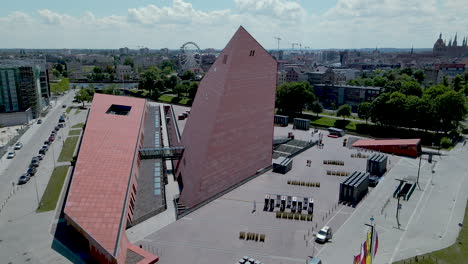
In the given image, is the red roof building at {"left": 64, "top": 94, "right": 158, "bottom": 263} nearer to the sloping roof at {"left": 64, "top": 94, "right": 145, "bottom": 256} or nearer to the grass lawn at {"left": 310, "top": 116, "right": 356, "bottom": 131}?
the sloping roof at {"left": 64, "top": 94, "right": 145, "bottom": 256}

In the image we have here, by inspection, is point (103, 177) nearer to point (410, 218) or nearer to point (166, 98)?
point (410, 218)

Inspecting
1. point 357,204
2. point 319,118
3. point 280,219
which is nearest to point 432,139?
point 319,118

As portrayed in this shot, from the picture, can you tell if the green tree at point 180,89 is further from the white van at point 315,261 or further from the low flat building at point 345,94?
the white van at point 315,261

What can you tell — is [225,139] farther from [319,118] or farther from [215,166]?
[319,118]

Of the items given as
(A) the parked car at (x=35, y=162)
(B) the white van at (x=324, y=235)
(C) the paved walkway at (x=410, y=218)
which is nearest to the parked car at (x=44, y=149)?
(A) the parked car at (x=35, y=162)

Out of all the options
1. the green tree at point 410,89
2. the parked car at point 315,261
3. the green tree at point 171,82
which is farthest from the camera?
the green tree at point 171,82

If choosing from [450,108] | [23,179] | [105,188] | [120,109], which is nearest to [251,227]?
[105,188]

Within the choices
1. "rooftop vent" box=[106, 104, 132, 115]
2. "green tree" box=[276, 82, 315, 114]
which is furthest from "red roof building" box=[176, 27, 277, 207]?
"green tree" box=[276, 82, 315, 114]
